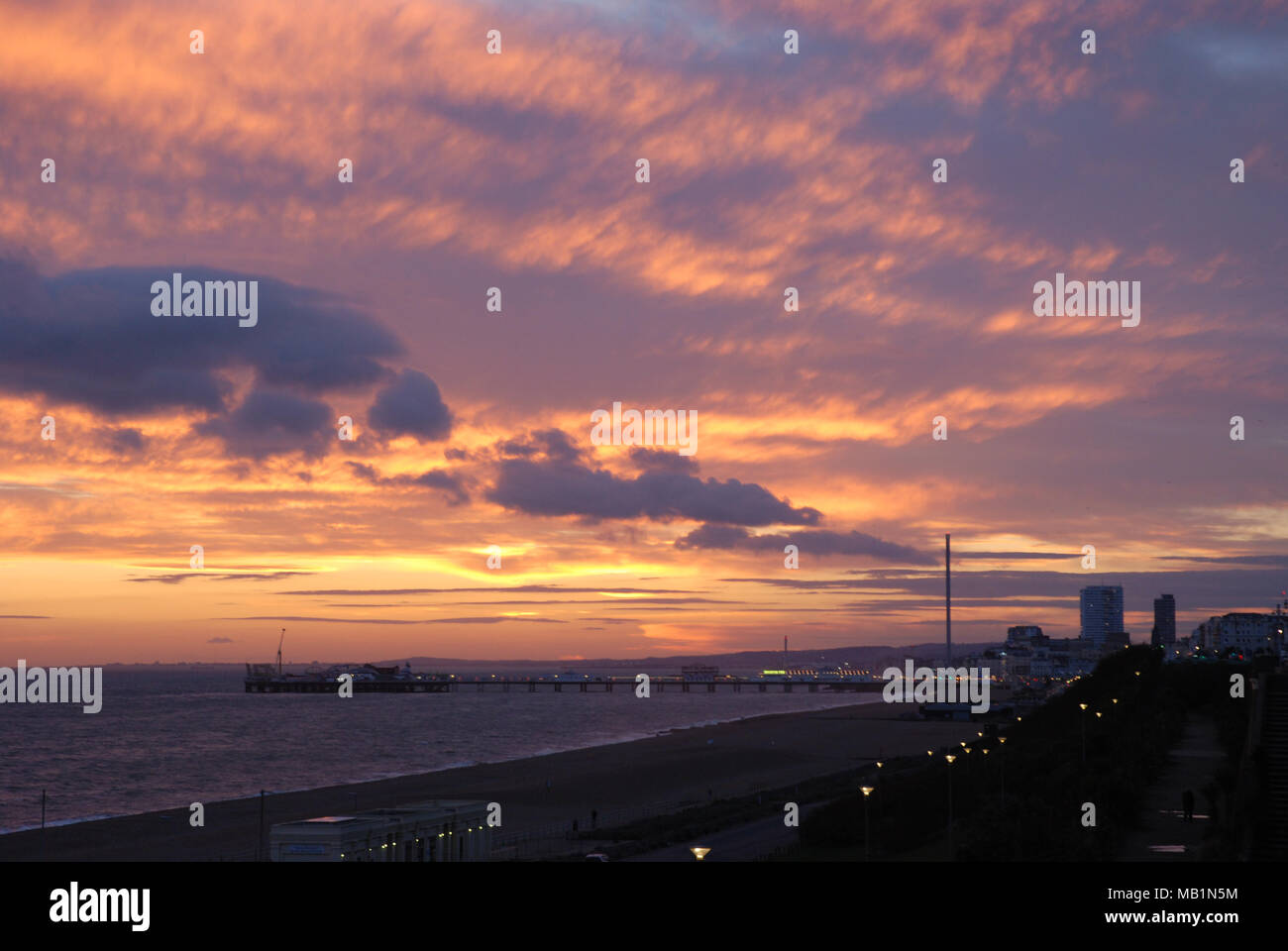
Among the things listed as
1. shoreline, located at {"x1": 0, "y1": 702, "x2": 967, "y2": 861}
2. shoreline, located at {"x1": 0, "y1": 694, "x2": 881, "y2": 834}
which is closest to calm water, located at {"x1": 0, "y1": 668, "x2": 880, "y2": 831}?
shoreline, located at {"x1": 0, "y1": 694, "x2": 881, "y2": 834}

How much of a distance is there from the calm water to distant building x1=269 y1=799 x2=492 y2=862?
37231mm

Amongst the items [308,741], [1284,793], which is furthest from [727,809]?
[308,741]

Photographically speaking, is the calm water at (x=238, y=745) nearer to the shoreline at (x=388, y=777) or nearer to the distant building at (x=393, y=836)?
the shoreline at (x=388, y=777)

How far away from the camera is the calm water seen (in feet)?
233

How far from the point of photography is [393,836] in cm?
2817

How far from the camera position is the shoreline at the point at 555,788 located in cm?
4934

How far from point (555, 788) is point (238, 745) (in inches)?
1978

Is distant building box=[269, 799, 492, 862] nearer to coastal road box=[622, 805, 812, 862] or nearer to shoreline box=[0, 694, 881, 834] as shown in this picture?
coastal road box=[622, 805, 812, 862]

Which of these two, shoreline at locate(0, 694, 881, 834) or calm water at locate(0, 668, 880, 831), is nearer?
shoreline at locate(0, 694, 881, 834)

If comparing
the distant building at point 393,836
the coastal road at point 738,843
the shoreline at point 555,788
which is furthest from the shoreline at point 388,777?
the coastal road at point 738,843

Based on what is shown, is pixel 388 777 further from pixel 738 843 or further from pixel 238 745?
pixel 738 843

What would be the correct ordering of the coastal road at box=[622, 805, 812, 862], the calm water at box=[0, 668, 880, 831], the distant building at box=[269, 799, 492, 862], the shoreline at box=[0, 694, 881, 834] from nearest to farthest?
the distant building at box=[269, 799, 492, 862] → the coastal road at box=[622, 805, 812, 862] → the shoreline at box=[0, 694, 881, 834] → the calm water at box=[0, 668, 880, 831]
